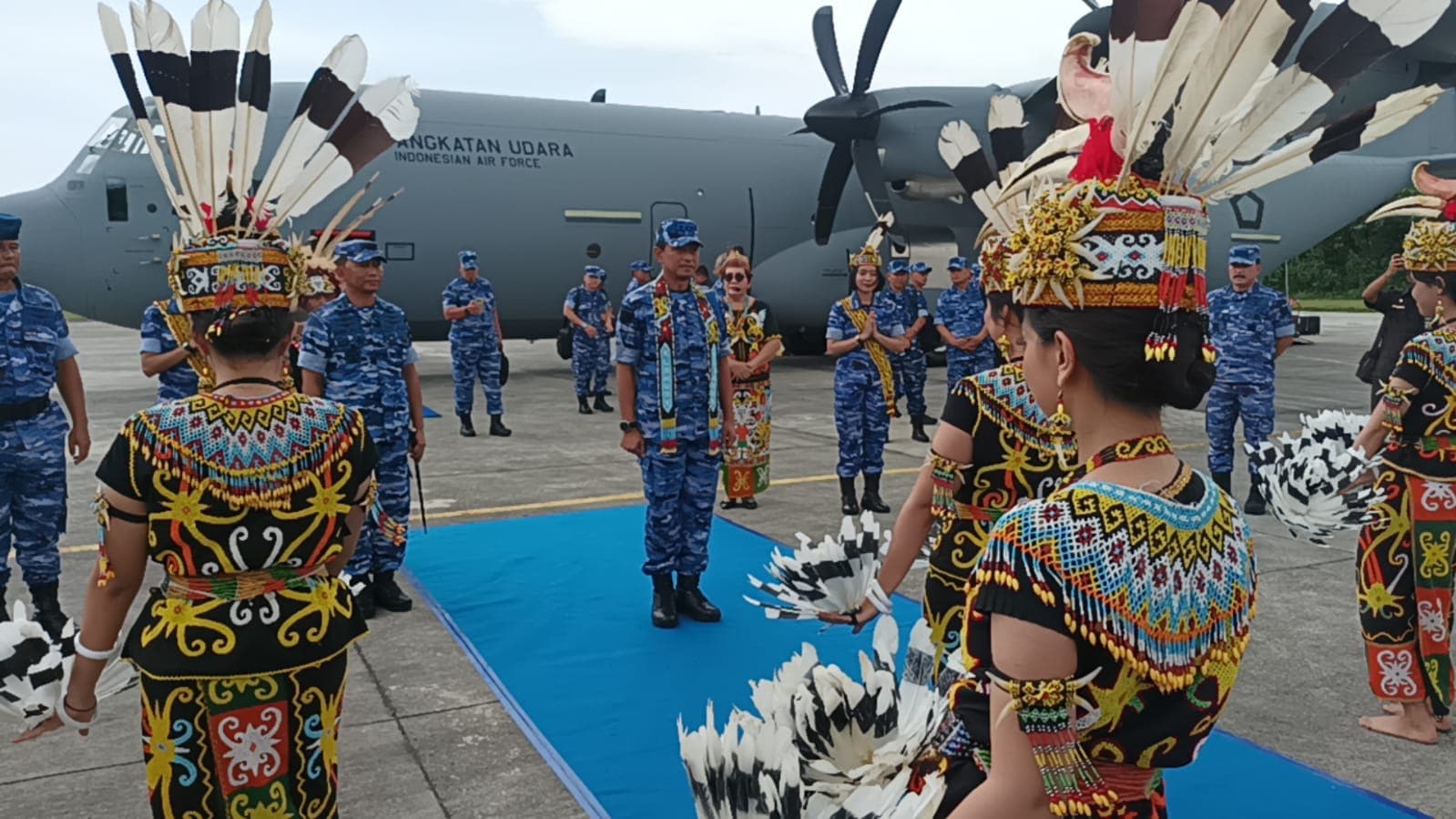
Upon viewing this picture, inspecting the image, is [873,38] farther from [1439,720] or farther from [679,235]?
[1439,720]

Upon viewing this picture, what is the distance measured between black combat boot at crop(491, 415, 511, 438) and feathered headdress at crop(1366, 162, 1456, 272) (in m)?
9.21

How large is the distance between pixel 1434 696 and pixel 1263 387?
14.3 feet

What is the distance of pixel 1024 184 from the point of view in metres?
1.99

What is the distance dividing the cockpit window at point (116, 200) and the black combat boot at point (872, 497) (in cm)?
1082

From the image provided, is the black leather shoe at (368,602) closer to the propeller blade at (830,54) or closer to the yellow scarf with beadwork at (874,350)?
the yellow scarf with beadwork at (874,350)

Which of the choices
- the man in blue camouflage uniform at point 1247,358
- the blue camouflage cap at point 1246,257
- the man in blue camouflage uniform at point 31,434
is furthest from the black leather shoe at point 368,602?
the blue camouflage cap at point 1246,257

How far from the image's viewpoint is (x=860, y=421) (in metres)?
7.97

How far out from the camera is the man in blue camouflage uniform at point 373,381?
5.37m

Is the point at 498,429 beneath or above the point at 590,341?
beneath

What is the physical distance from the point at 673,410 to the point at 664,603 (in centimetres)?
105

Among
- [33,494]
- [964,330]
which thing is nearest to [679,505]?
[33,494]

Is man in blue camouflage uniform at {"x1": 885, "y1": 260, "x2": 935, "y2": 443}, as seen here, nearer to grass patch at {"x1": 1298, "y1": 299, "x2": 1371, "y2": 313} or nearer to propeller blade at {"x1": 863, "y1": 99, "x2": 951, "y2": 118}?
propeller blade at {"x1": 863, "y1": 99, "x2": 951, "y2": 118}

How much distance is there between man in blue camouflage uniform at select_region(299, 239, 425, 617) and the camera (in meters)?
5.37

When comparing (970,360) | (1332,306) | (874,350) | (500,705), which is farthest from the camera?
(1332,306)
